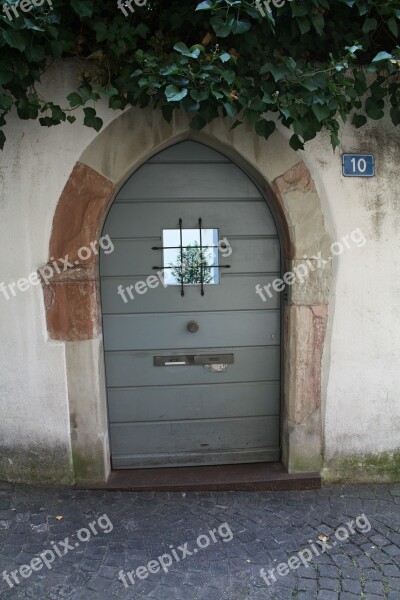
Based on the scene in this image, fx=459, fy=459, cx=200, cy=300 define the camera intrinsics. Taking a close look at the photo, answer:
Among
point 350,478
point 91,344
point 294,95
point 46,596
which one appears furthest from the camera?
point 350,478

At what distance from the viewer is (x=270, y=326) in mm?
3244

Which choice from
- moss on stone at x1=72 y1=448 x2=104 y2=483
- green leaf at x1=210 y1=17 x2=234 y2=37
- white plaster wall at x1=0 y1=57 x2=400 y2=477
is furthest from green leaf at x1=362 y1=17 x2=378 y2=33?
moss on stone at x1=72 y1=448 x2=104 y2=483

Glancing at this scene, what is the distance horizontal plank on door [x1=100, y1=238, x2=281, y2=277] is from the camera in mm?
3109

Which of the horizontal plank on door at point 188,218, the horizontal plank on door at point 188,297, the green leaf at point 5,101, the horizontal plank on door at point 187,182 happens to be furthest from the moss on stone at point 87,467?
the green leaf at point 5,101

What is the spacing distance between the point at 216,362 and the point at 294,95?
176 centimetres

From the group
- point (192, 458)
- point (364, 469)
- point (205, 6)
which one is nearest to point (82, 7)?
point (205, 6)

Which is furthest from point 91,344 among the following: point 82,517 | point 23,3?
point 23,3

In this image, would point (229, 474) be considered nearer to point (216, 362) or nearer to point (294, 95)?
point (216, 362)

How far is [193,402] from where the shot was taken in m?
3.28

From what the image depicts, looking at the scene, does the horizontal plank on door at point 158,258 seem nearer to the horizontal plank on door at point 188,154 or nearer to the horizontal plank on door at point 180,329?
the horizontal plank on door at point 180,329

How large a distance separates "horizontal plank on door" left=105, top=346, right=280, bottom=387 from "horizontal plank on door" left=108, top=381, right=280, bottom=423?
0.15ft

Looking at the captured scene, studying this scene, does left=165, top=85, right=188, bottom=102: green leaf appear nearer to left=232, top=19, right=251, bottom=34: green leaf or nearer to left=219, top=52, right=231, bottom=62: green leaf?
left=219, top=52, right=231, bottom=62: green leaf

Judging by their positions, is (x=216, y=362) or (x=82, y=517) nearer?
(x=82, y=517)

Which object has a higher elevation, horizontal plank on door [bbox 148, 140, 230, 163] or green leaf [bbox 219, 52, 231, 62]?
A: green leaf [bbox 219, 52, 231, 62]
